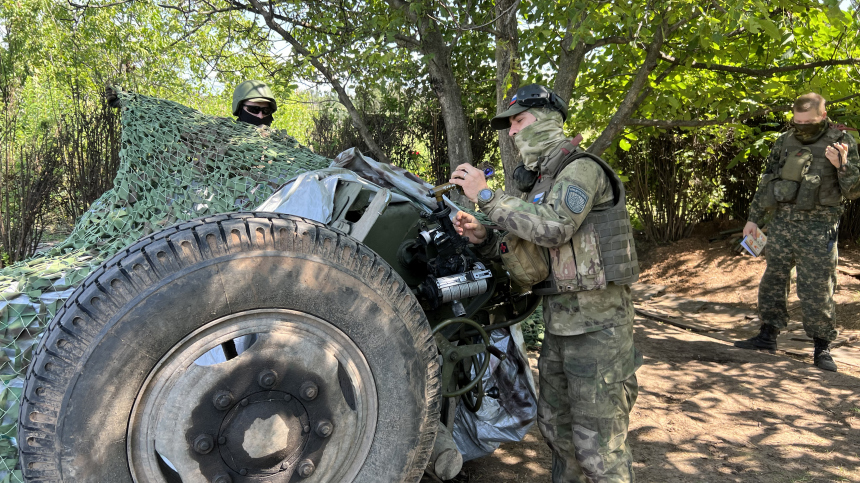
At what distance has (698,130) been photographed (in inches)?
305

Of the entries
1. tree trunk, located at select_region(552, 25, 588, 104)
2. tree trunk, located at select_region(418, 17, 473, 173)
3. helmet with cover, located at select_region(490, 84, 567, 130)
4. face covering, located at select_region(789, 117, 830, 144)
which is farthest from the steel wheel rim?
face covering, located at select_region(789, 117, 830, 144)

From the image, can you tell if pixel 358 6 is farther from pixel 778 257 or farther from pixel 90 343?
pixel 90 343

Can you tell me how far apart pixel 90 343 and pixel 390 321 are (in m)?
0.73

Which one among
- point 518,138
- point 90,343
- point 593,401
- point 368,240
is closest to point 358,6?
point 518,138

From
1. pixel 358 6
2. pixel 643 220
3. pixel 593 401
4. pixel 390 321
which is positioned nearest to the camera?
pixel 390 321

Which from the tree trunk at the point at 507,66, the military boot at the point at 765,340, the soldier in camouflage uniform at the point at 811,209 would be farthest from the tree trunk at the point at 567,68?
the military boot at the point at 765,340

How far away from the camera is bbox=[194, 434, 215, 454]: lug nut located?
1.39 metres

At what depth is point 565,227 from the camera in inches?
84.5

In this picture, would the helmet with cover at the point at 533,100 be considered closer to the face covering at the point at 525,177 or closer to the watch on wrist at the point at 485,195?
the face covering at the point at 525,177

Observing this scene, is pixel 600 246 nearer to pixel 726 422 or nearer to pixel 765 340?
pixel 726 422

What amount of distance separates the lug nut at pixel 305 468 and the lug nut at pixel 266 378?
0.77ft

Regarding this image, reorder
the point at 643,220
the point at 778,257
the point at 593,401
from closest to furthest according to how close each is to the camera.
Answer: the point at 593,401 → the point at 778,257 → the point at 643,220

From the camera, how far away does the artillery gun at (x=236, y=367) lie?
1270 millimetres

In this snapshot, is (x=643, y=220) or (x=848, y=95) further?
(x=643, y=220)
